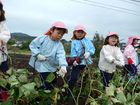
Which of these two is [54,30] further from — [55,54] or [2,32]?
[2,32]

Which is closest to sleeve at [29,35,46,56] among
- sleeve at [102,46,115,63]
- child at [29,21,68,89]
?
child at [29,21,68,89]

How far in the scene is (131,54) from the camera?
5824mm

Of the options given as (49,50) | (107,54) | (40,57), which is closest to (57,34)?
(49,50)

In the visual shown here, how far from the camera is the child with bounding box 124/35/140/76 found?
5711 millimetres

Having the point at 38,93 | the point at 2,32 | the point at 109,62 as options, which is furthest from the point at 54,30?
the point at 38,93

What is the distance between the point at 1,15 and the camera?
342cm

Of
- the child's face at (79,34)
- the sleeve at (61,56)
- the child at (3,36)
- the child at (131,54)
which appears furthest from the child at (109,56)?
the child at (3,36)

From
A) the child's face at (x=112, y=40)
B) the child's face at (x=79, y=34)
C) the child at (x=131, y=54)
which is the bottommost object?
the child at (x=131, y=54)

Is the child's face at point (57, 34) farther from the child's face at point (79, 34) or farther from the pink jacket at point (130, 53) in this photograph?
the pink jacket at point (130, 53)

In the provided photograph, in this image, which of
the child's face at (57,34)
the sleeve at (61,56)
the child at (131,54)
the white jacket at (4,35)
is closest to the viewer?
the white jacket at (4,35)

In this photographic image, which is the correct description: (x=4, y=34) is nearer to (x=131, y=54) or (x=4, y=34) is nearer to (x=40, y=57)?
(x=40, y=57)

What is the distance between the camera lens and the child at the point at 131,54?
571 cm

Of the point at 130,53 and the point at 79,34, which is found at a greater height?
the point at 79,34

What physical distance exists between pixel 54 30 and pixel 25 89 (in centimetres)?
236
